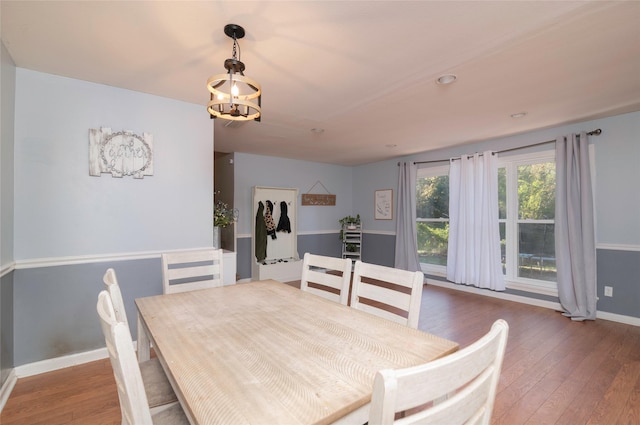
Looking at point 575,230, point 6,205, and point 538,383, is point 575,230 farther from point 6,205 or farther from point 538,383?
point 6,205

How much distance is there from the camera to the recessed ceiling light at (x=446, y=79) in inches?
89.5

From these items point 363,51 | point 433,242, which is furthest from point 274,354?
point 433,242

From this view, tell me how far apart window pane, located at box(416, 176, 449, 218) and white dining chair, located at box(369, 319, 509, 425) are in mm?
4563

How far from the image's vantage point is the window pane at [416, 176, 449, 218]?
493 cm

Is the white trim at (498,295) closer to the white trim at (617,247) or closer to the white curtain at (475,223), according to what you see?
the white curtain at (475,223)

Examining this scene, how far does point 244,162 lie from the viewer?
5.16 m

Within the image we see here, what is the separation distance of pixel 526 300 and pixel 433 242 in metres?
1.57

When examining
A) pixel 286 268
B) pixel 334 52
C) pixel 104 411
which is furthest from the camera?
pixel 286 268

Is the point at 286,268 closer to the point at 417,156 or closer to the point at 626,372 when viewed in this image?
the point at 417,156

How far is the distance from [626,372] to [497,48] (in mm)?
2618

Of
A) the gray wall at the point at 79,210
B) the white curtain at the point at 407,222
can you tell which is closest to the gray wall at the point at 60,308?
the gray wall at the point at 79,210

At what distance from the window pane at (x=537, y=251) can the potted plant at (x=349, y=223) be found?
2.92m

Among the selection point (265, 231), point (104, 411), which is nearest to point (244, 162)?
point (265, 231)

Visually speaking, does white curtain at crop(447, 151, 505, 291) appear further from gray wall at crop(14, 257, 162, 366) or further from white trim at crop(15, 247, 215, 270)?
gray wall at crop(14, 257, 162, 366)
